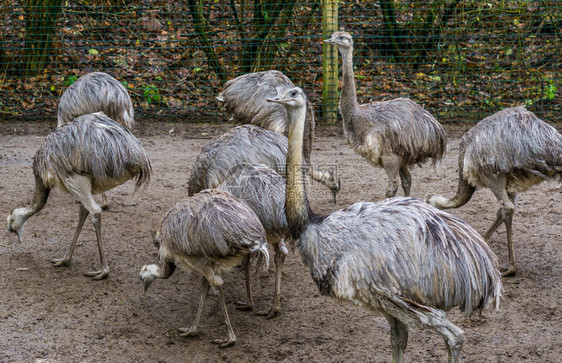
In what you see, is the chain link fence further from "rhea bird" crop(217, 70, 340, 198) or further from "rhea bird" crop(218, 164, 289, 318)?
"rhea bird" crop(218, 164, 289, 318)

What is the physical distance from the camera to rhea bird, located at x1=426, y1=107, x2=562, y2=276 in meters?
5.19

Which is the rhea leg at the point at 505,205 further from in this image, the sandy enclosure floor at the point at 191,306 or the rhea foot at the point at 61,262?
the rhea foot at the point at 61,262

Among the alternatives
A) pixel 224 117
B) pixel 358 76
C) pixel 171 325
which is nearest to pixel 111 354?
pixel 171 325

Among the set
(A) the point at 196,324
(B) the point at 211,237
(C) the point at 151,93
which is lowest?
(A) the point at 196,324

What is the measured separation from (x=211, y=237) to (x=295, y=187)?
2.06 ft

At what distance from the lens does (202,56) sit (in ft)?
35.0

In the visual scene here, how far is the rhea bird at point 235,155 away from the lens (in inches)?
210

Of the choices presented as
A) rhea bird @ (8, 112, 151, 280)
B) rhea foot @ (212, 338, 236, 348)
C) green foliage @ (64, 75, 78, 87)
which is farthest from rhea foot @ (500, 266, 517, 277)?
green foliage @ (64, 75, 78, 87)

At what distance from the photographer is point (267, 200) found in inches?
186

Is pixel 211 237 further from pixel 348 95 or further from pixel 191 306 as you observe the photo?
pixel 348 95

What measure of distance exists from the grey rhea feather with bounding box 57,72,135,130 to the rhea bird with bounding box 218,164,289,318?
7.88 ft

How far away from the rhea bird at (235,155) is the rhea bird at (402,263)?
1.47 metres

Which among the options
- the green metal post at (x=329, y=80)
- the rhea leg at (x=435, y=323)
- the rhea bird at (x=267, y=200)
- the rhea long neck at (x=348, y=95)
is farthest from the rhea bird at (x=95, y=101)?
the rhea leg at (x=435, y=323)

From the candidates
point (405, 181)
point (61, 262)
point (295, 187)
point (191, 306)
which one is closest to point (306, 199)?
point (295, 187)
